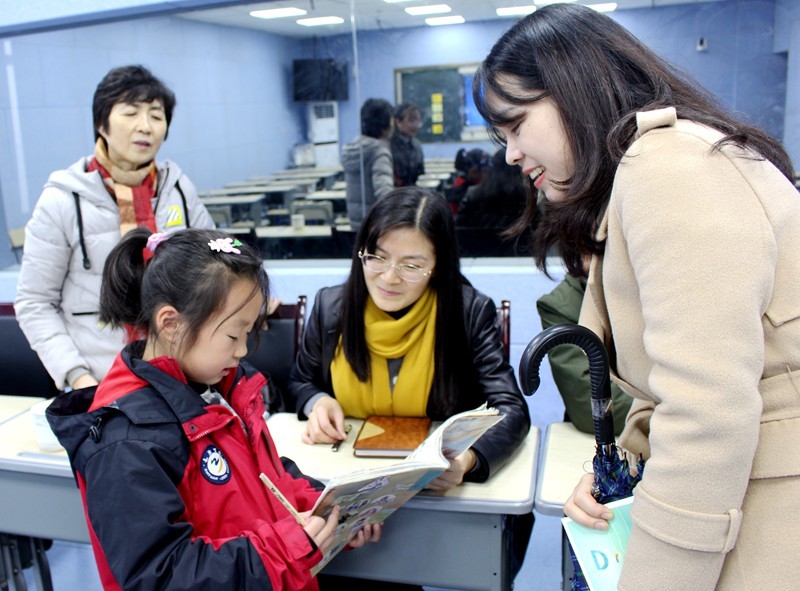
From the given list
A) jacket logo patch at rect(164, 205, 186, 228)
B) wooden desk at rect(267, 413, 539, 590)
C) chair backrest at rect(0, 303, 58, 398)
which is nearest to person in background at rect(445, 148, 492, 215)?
jacket logo patch at rect(164, 205, 186, 228)

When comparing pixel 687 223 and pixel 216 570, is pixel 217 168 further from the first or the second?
pixel 687 223

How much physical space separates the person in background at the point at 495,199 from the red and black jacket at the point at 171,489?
2761 millimetres

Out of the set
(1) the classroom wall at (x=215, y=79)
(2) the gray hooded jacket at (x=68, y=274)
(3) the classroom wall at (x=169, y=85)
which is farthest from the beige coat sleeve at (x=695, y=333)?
(3) the classroom wall at (x=169, y=85)

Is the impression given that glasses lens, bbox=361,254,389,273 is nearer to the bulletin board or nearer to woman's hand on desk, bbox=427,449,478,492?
woman's hand on desk, bbox=427,449,478,492

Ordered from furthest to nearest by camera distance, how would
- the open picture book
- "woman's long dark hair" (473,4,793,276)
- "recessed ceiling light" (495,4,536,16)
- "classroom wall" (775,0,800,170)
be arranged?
"recessed ceiling light" (495,4,536,16), "classroom wall" (775,0,800,170), the open picture book, "woman's long dark hair" (473,4,793,276)

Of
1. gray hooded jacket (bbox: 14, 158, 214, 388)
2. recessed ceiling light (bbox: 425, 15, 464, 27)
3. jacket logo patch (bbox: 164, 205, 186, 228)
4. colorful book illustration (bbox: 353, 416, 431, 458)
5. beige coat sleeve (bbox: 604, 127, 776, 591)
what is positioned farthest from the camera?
recessed ceiling light (bbox: 425, 15, 464, 27)

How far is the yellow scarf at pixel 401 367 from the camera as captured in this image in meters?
1.81

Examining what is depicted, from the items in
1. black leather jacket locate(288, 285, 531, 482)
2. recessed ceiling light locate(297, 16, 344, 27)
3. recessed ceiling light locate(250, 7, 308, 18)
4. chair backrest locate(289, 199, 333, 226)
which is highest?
recessed ceiling light locate(250, 7, 308, 18)

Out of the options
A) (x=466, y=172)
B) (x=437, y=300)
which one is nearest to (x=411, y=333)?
Result: (x=437, y=300)

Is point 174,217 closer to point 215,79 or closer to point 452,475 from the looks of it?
point 452,475

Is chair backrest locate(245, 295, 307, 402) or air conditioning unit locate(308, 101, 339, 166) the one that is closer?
chair backrest locate(245, 295, 307, 402)

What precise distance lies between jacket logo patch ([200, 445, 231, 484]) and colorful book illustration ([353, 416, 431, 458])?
1.41ft

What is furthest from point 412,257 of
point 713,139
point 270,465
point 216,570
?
point 713,139

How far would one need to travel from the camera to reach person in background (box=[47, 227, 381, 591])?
3.47ft
